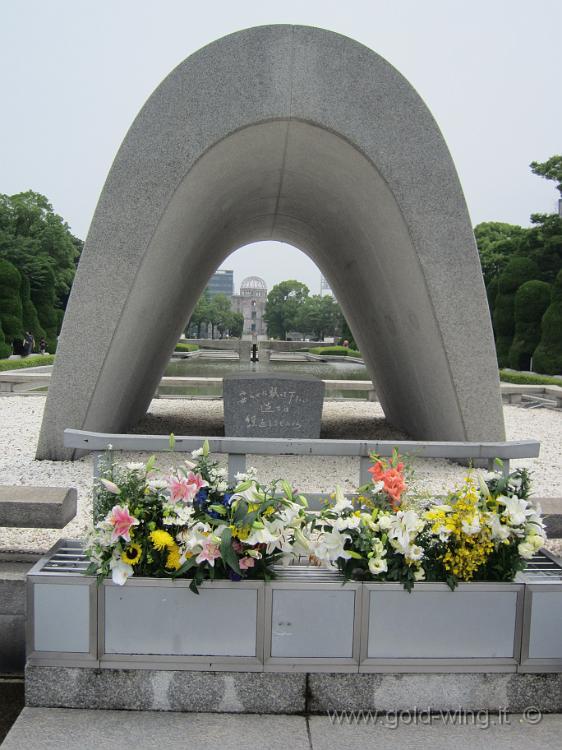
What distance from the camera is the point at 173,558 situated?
268cm

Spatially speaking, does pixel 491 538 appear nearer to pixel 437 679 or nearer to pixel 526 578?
pixel 526 578

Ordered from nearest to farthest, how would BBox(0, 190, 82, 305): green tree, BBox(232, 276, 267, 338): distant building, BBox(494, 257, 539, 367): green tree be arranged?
1. BBox(494, 257, 539, 367): green tree
2. BBox(0, 190, 82, 305): green tree
3. BBox(232, 276, 267, 338): distant building

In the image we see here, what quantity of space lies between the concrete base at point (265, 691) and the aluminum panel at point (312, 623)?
120mm

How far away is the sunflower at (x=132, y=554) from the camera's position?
267 centimetres

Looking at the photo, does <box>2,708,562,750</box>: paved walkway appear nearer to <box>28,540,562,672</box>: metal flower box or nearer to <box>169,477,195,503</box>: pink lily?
<box>28,540,562,672</box>: metal flower box

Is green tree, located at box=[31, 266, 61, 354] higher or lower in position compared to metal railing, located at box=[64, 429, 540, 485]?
higher

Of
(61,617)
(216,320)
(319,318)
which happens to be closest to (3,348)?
(61,617)

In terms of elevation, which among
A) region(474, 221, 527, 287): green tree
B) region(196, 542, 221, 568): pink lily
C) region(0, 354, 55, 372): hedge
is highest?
region(474, 221, 527, 287): green tree

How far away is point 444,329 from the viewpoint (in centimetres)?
692

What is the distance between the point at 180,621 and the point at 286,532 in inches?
22.6

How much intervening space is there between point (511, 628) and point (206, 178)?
5.73m

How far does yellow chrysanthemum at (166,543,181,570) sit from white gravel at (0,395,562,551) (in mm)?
1293

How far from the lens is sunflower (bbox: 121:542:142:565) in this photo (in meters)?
2.67

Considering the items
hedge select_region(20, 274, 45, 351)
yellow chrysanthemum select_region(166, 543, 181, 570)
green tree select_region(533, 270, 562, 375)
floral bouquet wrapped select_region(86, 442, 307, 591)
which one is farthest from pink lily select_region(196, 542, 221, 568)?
hedge select_region(20, 274, 45, 351)
